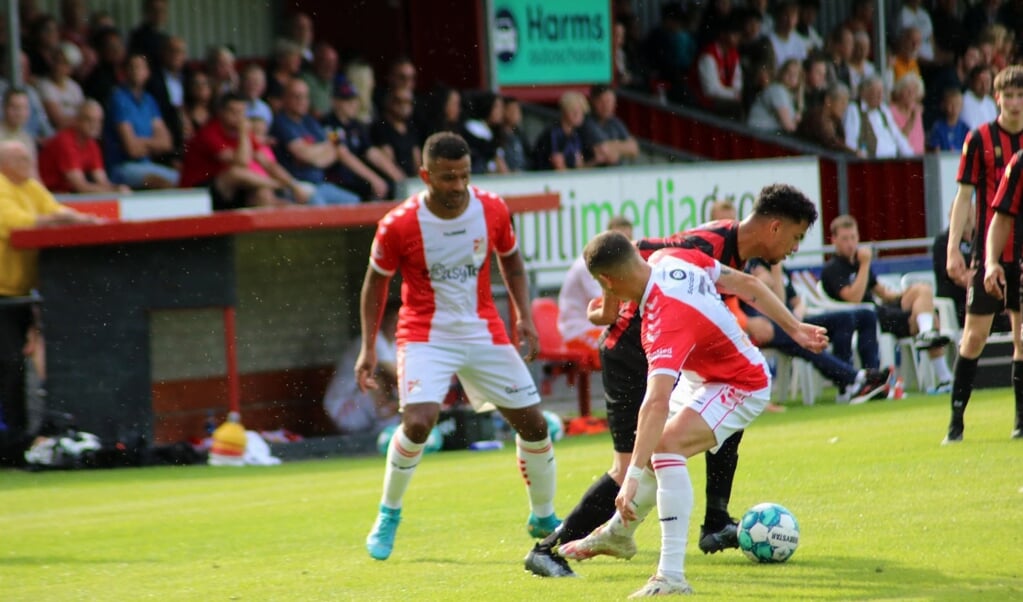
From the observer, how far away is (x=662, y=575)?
277 inches

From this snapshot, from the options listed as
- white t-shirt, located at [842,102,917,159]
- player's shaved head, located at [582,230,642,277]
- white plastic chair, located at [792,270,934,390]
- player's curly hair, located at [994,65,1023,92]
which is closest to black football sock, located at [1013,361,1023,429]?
player's curly hair, located at [994,65,1023,92]

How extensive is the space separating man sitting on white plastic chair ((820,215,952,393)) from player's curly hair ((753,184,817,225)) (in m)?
10.1

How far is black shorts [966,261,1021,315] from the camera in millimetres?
11391

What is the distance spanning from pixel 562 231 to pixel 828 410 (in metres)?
3.78

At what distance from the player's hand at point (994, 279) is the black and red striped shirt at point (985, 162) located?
2.28ft

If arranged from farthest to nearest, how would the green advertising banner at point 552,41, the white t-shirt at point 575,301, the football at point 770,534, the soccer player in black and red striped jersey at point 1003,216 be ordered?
1. the green advertising banner at point 552,41
2. the white t-shirt at point 575,301
3. the soccer player in black and red striped jersey at point 1003,216
4. the football at point 770,534

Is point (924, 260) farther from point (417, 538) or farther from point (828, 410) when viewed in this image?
point (417, 538)

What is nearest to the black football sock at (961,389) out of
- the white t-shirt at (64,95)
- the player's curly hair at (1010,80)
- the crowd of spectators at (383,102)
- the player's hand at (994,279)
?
the player's hand at (994,279)

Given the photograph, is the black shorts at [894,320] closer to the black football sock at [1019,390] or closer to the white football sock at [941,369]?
the white football sock at [941,369]

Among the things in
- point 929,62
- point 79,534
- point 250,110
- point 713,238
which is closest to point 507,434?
point 250,110

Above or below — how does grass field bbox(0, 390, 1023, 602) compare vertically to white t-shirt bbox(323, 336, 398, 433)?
above

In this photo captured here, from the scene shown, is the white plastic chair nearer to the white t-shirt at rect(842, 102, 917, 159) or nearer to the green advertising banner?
the green advertising banner

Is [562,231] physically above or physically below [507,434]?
above

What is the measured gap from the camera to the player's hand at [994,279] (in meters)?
10.7
